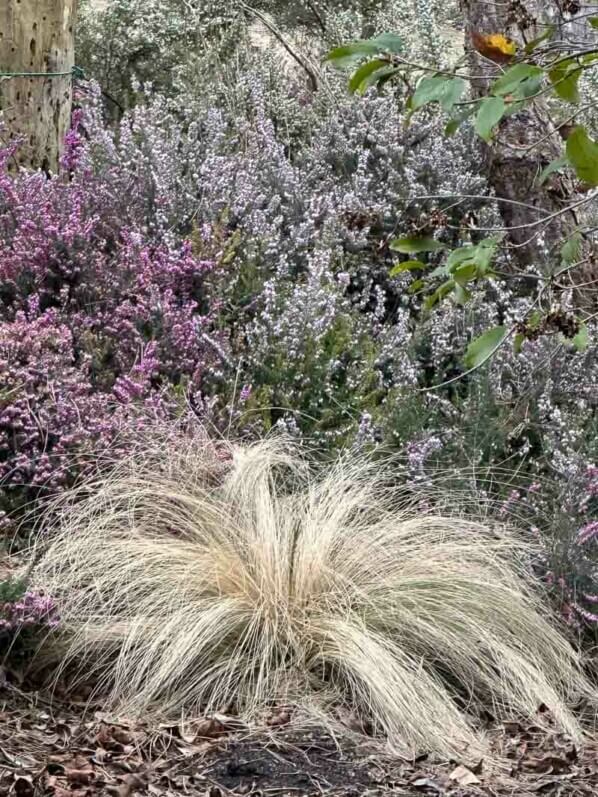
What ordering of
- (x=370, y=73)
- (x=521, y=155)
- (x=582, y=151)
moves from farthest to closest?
(x=521, y=155) → (x=370, y=73) → (x=582, y=151)

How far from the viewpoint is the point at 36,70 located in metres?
5.53

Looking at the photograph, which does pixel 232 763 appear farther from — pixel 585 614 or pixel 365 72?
pixel 365 72

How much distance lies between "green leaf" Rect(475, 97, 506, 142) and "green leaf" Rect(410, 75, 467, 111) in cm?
5

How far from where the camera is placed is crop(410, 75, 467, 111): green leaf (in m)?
1.50

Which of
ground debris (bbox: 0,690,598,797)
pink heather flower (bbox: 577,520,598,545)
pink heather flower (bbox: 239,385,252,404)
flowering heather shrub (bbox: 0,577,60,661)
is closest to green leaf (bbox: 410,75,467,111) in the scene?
ground debris (bbox: 0,690,598,797)

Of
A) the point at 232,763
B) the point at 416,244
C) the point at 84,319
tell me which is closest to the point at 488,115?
the point at 416,244

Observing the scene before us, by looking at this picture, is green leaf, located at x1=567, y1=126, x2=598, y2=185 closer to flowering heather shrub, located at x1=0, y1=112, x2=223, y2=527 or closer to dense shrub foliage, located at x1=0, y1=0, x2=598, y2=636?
dense shrub foliage, located at x1=0, y1=0, x2=598, y2=636

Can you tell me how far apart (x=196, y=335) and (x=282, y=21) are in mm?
6355

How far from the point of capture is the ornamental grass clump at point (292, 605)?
3.00 meters

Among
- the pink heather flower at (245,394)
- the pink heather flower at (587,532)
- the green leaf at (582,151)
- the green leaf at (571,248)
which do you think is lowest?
the pink heather flower at (587,532)

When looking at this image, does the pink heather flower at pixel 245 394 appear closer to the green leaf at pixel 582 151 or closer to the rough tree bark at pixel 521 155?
the rough tree bark at pixel 521 155

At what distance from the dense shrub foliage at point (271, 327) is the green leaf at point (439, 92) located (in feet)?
5.11

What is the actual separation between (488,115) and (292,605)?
2.06 m

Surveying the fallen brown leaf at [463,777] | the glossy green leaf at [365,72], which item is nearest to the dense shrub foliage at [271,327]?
the fallen brown leaf at [463,777]
